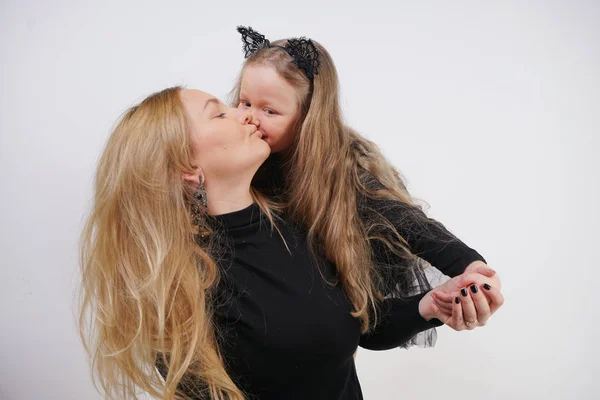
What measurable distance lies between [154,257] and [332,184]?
0.62m

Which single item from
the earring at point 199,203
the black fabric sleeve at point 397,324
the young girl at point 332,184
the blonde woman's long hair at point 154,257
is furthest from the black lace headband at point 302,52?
the black fabric sleeve at point 397,324

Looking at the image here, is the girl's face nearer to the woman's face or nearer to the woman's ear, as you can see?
the woman's face

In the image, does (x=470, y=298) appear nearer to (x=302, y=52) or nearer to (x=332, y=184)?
(x=332, y=184)

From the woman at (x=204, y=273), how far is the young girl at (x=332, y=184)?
0.12 metres

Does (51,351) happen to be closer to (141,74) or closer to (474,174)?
(141,74)

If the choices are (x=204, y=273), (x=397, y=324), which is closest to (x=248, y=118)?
(x=204, y=273)

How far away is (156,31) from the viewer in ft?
7.56

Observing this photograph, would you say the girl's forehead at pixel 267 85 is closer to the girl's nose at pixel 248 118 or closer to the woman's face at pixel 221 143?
the girl's nose at pixel 248 118

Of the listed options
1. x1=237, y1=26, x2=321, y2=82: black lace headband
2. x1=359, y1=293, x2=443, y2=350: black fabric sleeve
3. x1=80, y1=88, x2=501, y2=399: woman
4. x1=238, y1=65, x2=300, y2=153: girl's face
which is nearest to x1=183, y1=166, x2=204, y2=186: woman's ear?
x1=80, y1=88, x2=501, y2=399: woman

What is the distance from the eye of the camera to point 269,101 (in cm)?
184

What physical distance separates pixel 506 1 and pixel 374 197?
58.5 inches

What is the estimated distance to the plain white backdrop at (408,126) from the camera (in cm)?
221

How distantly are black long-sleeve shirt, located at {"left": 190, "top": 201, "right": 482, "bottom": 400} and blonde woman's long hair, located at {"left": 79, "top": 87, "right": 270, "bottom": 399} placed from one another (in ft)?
0.22

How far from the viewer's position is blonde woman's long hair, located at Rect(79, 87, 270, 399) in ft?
5.19
